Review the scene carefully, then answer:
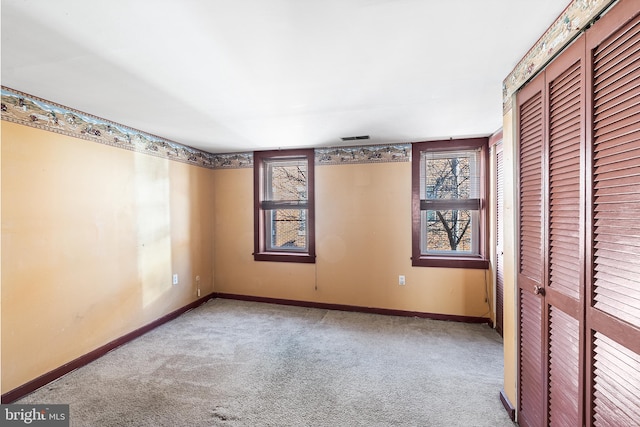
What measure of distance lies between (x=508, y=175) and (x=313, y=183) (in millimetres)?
2390

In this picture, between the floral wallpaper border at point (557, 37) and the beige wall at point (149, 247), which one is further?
the beige wall at point (149, 247)

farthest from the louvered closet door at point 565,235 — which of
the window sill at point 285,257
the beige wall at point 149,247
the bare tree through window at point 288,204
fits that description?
the bare tree through window at point 288,204

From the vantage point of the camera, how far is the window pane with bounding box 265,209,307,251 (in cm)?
405

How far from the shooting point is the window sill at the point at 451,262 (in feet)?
10.7

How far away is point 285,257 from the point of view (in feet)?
12.9

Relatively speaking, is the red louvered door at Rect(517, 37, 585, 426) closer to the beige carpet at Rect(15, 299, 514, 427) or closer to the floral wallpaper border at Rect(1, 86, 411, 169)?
the beige carpet at Rect(15, 299, 514, 427)

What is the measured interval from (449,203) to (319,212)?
168 cm

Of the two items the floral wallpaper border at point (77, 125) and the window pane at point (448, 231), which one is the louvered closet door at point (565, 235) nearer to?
the window pane at point (448, 231)

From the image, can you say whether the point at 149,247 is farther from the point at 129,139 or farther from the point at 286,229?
the point at 286,229

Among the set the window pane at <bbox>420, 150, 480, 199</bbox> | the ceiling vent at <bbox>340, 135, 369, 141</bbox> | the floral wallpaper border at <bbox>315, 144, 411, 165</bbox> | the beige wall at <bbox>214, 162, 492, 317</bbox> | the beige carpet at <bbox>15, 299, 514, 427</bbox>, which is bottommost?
the beige carpet at <bbox>15, 299, 514, 427</bbox>

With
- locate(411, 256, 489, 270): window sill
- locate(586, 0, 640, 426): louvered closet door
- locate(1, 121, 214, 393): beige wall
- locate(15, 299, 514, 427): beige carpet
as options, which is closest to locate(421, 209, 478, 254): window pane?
locate(411, 256, 489, 270): window sill

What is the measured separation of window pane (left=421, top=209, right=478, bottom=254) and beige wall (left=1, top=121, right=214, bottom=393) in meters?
3.26

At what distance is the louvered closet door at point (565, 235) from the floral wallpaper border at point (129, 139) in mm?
2171

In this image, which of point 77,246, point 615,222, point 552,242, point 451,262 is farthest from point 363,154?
point 77,246
